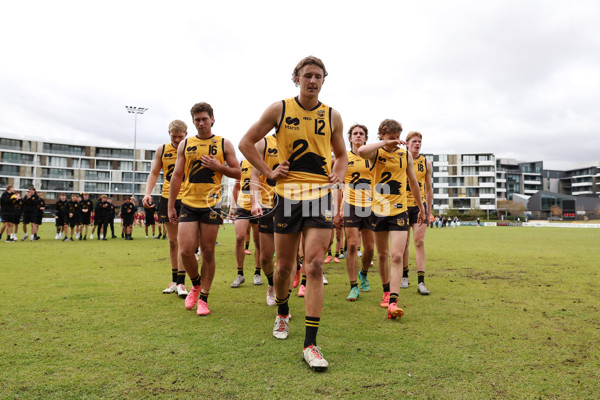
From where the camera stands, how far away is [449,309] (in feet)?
17.3

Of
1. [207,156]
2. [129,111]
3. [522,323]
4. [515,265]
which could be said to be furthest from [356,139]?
[129,111]

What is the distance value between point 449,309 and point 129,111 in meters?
58.4

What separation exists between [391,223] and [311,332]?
2.52m

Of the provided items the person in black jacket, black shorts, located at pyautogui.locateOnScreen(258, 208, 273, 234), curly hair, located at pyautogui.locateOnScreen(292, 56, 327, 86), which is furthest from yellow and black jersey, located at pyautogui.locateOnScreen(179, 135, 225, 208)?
the person in black jacket

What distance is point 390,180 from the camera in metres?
5.66

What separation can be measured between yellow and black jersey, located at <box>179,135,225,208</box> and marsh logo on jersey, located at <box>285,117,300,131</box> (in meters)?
1.84

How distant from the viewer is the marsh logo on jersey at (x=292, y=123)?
3.82 meters

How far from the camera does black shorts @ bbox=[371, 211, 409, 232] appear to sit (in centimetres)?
546

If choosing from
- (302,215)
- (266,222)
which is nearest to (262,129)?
(302,215)

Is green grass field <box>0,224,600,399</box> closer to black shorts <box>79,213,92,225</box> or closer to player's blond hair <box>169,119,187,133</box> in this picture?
player's blond hair <box>169,119,187,133</box>

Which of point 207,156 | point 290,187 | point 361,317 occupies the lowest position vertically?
point 361,317

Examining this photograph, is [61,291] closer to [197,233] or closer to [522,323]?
[197,233]

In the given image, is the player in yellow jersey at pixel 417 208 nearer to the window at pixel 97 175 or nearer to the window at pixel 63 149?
the window at pixel 97 175

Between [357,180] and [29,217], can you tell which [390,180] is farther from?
[29,217]
